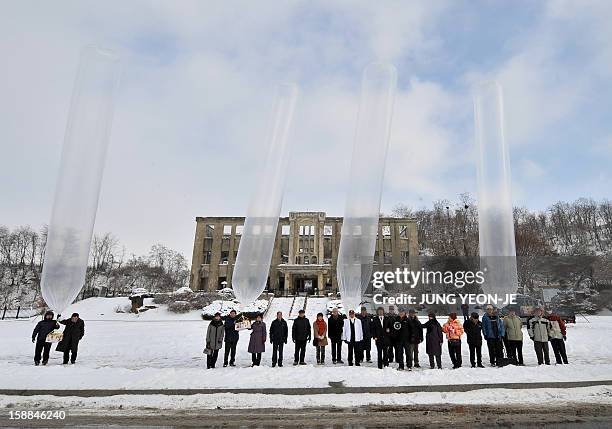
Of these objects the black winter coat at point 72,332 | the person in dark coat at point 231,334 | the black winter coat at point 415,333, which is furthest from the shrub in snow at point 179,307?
the black winter coat at point 415,333

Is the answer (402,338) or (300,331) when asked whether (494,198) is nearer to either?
(402,338)

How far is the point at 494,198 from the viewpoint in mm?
10625

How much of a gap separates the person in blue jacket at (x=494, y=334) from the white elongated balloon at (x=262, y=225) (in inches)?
243

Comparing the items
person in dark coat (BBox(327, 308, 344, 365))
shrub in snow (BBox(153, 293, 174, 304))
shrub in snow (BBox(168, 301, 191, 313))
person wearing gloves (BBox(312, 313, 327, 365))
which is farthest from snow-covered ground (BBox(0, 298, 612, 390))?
shrub in snow (BBox(153, 293, 174, 304))

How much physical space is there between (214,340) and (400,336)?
4753 millimetres

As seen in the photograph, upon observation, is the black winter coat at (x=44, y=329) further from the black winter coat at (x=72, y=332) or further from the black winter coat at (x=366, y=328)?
the black winter coat at (x=366, y=328)

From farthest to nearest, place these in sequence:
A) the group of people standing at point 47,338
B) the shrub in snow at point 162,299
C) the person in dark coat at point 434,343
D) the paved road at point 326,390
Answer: the shrub in snow at point 162,299, the group of people standing at point 47,338, the person in dark coat at point 434,343, the paved road at point 326,390

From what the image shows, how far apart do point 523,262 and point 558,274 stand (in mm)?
2716

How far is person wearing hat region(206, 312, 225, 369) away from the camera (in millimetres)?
9547

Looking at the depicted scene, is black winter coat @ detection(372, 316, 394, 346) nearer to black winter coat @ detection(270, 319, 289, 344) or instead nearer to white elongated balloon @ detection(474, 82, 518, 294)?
black winter coat @ detection(270, 319, 289, 344)

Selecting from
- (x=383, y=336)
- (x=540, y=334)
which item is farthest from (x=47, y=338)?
(x=540, y=334)

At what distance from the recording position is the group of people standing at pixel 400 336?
9.67 metres

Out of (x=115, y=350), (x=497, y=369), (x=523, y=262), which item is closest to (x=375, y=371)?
(x=497, y=369)

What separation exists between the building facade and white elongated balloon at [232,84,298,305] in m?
36.7
